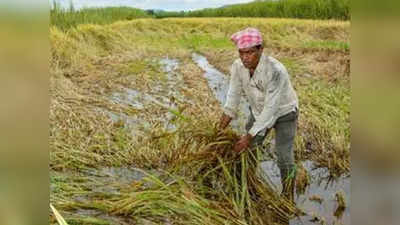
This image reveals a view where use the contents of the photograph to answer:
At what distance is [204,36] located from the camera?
10.0 ft

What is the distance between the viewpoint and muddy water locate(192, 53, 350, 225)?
116 inches

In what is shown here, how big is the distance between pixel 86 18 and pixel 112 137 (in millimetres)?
728

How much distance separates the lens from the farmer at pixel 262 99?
297 cm

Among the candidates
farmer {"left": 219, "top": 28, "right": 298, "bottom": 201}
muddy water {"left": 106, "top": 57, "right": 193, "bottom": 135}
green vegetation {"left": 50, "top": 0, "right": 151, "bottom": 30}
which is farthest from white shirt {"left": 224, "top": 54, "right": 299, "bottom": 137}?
green vegetation {"left": 50, "top": 0, "right": 151, "bottom": 30}

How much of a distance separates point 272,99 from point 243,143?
0.31m

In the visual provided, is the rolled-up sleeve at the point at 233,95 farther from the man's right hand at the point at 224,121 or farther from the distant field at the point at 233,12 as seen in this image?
the distant field at the point at 233,12

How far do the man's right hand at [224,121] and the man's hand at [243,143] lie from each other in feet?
0.40

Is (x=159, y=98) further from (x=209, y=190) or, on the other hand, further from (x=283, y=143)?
(x=283, y=143)

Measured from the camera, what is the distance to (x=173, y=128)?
9.96ft

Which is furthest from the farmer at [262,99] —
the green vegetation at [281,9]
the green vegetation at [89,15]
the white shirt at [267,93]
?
the green vegetation at [89,15]

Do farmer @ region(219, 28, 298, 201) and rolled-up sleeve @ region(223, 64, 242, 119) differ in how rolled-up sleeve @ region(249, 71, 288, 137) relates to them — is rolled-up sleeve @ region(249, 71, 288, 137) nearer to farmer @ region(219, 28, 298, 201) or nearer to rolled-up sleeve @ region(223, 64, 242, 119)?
farmer @ region(219, 28, 298, 201)

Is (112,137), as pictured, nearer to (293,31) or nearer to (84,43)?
(84,43)
